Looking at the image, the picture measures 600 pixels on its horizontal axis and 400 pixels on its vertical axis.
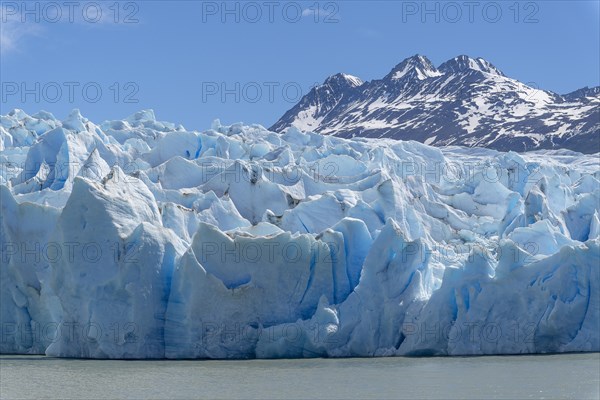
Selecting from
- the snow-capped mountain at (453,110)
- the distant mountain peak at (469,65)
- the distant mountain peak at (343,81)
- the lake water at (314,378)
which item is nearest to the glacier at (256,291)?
the lake water at (314,378)

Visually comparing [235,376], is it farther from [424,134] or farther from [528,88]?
[528,88]

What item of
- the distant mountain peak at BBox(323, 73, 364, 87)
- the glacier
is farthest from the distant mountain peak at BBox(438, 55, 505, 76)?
the glacier

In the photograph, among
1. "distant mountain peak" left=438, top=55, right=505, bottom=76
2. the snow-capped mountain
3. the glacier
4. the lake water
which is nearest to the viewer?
the lake water

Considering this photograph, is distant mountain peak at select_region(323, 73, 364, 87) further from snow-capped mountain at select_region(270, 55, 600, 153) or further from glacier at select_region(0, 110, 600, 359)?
glacier at select_region(0, 110, 600, 359)

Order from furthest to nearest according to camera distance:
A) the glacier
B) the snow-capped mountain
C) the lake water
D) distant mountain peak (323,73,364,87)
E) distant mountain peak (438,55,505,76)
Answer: distant mountain peak (323,73,364,87) < distant mountain peak (438,55,505,76) < the snow-capped mountain < the glacier < the lake water

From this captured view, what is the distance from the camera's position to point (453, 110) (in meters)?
85.7

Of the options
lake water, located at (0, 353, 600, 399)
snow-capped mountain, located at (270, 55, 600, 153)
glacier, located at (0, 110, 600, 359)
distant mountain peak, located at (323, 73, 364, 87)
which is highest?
distant mountain peak, located at (323, 73, 364, 87)

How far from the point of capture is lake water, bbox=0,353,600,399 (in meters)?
11.7

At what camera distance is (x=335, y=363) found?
14.5 m

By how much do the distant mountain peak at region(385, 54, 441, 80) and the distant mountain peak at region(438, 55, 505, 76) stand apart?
6.75ft

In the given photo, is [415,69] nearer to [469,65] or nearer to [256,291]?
[469,65]

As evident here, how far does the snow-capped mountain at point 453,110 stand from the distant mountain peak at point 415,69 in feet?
0.36

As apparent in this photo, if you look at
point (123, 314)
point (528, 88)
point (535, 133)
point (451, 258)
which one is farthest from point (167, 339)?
point (528, 88)

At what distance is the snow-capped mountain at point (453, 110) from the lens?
240 feet
